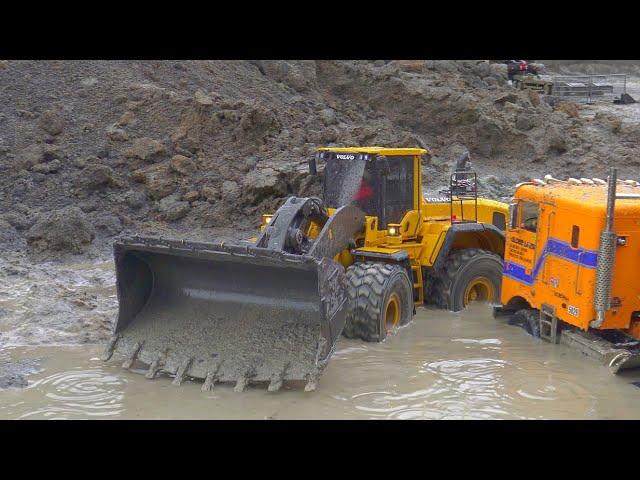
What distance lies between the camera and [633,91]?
2994 centimetres

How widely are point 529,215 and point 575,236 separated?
3.59 ft

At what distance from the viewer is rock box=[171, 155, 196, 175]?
16.0 metres

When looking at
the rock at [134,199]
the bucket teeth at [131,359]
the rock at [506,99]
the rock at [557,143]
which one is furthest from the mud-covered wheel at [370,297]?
the rock at [506,99]

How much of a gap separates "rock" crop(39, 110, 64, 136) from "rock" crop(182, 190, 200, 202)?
127 inches

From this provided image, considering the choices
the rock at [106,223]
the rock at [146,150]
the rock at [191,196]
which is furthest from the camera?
the rock at [146,150]

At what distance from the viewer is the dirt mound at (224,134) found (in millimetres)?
15359

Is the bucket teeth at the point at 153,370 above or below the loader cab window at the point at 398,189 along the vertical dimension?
below

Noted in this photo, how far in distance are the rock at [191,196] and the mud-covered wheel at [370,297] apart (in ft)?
22.0

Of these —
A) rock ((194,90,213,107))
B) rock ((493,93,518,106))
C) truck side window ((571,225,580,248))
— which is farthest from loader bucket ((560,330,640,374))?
rock ((493,93,518,106))

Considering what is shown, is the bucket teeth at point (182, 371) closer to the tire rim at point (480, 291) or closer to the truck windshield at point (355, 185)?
the truck windshield at point (355, 185)

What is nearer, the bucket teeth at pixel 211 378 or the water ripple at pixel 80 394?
the water ripple at pixel 80 394

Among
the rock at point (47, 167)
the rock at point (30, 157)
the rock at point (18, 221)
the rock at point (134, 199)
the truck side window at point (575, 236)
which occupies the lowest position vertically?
the rock at point (18, 221)

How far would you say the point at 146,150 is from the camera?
53.4 ft

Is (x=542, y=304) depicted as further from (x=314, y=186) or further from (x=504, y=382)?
(x=314, y=186)
